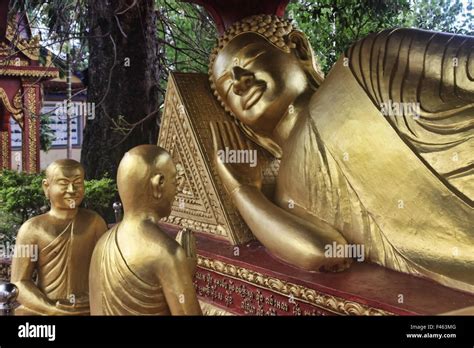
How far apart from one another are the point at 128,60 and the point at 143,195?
3.09 metres

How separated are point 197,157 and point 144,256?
1304 mm

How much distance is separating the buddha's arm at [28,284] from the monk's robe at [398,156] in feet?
3.44

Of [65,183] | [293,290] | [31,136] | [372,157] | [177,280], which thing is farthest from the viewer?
[31,136]

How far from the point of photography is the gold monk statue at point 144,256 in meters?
1.54

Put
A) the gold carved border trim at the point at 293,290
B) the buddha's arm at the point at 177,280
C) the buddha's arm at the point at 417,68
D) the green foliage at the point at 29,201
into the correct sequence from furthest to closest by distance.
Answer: the green foliage at the point at 29,201 < the buddha's arm at the point at 417,68 < the gold carved border trim at the point at 293,290 < the buddha's arm at the point at 177,280

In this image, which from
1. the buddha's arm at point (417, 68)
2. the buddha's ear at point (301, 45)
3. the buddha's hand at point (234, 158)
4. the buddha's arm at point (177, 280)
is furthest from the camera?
the buddha's ear at point (301, 45)

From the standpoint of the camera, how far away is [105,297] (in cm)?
163

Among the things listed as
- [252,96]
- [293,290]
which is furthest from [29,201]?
[293,290]

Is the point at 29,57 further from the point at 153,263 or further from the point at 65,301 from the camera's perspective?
the point at 153,263

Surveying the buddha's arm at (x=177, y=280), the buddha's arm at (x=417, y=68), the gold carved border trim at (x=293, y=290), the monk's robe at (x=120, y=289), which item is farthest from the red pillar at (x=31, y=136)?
the buddha's arm at (x=177, y=280)

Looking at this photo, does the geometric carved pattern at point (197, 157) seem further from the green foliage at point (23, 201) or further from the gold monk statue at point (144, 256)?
the green foliage at point (23, 201)

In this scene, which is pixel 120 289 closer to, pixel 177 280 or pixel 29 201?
pixel 177 280

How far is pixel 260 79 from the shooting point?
2.61 m
